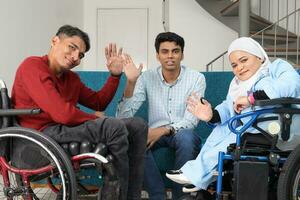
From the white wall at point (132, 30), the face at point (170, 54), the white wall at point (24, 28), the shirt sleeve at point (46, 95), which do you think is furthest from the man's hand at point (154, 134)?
the white wall at point (132, 30)

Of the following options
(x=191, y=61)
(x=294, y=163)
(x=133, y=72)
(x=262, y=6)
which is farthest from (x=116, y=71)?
(x=262, y=6)

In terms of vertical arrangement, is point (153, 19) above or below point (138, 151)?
above

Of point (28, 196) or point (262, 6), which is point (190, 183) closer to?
point (28, 196)

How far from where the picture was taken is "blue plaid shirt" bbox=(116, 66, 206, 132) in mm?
2283

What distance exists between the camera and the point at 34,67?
158 cm

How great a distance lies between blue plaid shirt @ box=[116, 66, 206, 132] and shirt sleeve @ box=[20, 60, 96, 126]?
0.70 m

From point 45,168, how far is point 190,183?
64 cm

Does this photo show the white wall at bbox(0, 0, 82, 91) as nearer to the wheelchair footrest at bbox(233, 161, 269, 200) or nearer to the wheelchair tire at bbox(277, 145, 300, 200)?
the wheelchair footrest at bbox(233, 161, 269, 200)

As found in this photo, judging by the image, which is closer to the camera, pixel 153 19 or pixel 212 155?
pixel 212 155

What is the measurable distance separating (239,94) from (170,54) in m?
0.63

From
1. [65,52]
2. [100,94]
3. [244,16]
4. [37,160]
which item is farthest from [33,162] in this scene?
[244,16]

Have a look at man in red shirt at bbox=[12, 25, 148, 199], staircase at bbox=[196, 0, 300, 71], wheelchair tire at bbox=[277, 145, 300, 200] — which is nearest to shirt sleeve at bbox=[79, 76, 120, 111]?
man in red shirt at bbox=[12, 25, 148, 199]

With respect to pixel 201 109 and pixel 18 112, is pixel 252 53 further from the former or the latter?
pixel 18 112

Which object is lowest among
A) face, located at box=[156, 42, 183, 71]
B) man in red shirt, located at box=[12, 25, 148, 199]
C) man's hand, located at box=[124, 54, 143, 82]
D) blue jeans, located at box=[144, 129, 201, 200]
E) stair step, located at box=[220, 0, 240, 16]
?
blue jeans, located at box=[144, 129, 201, 200]
